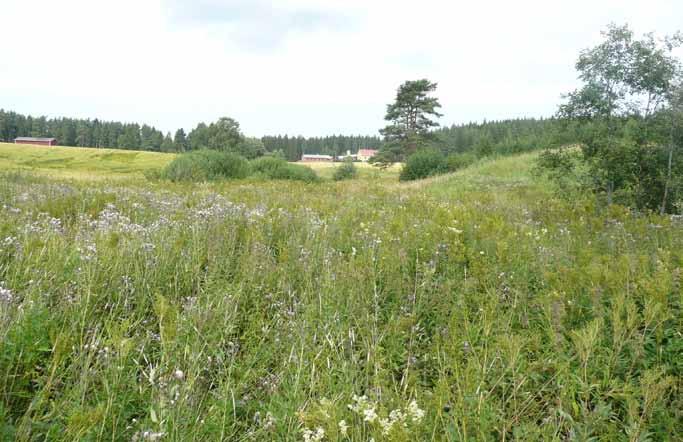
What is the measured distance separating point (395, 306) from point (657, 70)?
8.05 m

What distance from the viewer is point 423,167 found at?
35406 millimetres

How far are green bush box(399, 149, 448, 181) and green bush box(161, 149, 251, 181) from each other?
1519 centimetres

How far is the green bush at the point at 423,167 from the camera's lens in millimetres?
34938

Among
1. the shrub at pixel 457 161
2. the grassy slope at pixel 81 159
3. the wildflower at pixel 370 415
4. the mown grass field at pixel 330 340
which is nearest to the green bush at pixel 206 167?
the mown grass field at pixel 330 340

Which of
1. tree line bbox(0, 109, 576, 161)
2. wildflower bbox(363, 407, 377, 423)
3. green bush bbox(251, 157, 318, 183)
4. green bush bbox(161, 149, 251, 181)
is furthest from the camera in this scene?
tree line bbox(0, 109, 576, 161)

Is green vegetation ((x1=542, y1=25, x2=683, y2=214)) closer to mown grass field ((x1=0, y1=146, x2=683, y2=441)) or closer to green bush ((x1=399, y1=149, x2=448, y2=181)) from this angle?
mown grass field ((x1=0, y1=146, x2=683, y2=441))

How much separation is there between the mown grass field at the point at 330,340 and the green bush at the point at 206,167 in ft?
59.8

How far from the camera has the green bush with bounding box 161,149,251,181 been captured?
70.5ft

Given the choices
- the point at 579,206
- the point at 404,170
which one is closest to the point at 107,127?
the point at 404,170

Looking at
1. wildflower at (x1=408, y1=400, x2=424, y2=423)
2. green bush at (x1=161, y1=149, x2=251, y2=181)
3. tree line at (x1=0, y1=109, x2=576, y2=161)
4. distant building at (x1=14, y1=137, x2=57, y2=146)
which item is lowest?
wildflower at (x1=408, y1=400, x2=424, y2=423)

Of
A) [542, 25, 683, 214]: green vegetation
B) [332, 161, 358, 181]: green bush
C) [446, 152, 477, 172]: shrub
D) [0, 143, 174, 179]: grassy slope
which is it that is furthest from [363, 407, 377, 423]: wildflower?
[0, 143, 174, 179]: grassy slope

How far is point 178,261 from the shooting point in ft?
11.6

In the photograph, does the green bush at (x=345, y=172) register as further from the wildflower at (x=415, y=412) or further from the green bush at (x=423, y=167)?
the wildflower at (x=415, y=412)

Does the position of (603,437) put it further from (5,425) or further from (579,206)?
(579,206)
